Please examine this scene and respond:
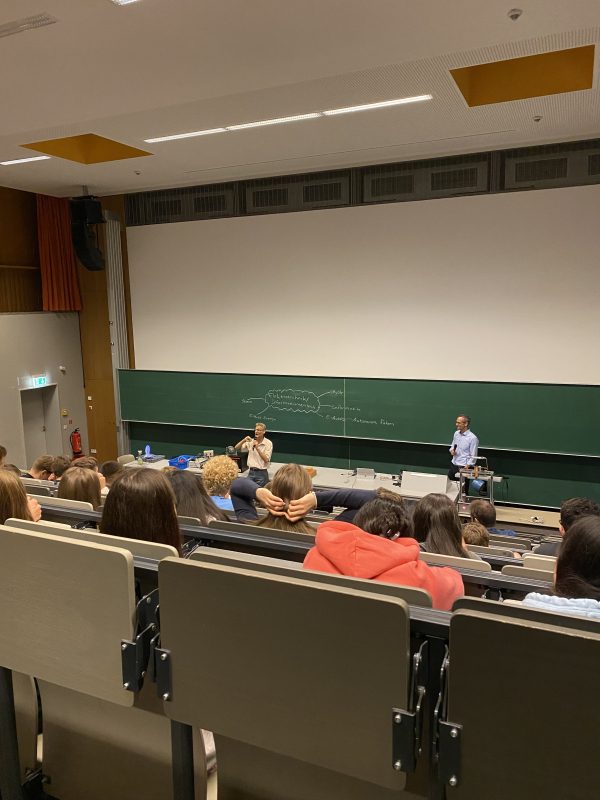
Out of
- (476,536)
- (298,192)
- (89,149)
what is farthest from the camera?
(298,192)

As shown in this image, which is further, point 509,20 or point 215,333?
point 215,333

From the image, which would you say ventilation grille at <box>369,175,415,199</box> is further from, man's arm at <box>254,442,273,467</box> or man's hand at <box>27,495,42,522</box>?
man's hand at <box>27,495,42,522</box>

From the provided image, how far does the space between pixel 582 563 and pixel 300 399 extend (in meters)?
7.11

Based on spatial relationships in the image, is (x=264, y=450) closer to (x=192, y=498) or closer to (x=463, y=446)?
(x=463, y=446)

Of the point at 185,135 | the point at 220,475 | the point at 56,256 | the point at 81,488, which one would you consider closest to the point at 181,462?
the point at 56,256

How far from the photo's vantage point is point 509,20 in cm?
368

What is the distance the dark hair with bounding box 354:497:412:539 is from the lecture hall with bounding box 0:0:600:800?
0.05ft

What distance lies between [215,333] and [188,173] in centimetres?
239

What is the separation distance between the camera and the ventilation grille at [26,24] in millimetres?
3513

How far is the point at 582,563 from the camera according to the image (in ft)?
5.60

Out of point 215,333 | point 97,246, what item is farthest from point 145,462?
point 97,246

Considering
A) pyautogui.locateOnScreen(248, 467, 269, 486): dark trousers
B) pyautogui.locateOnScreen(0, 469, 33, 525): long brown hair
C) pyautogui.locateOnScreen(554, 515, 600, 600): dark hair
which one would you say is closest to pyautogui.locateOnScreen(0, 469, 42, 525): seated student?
pyautogui.locateOnScreen(0, 469, 33, 525): long brown hair

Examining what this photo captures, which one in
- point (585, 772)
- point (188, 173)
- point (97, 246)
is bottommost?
point (585, 772)

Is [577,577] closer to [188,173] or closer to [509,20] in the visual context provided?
[509,20]
